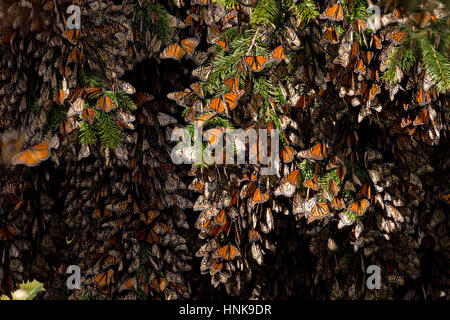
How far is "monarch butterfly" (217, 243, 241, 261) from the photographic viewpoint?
3.27ft

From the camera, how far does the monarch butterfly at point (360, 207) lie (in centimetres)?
96

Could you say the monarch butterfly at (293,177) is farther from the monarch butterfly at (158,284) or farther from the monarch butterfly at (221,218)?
the monarch butterfly at (158,284)

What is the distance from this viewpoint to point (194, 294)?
155 centimetres

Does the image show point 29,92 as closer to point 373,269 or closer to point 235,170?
point 235,170

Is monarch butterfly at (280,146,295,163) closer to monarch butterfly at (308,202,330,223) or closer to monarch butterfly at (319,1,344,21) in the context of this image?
monarch butterfly at (308,202,330,223)

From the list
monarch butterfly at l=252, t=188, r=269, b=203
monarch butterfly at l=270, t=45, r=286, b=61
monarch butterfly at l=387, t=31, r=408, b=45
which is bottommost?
monarch butterfly at l=252, t=188, r=269, b=203

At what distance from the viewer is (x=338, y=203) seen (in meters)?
0.96

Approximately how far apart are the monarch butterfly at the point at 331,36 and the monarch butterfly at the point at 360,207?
1.17 feet

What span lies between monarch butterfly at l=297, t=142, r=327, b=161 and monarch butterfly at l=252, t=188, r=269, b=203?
0.39 ft

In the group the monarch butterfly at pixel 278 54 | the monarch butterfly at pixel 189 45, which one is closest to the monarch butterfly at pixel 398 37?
the monarch butterfly at pixel 278 54

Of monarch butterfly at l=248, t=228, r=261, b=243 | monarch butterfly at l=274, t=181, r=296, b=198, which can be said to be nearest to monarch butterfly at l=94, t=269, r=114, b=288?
monarch butterfly at l=248, t=228, r=261, b=243

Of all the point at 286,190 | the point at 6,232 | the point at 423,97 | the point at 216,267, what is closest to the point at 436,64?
the point at 423,97

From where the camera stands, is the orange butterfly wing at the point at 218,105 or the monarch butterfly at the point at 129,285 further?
the monarch butterfly at the point at 129,285

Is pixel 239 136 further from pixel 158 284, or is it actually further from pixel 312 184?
pixel 158 284
